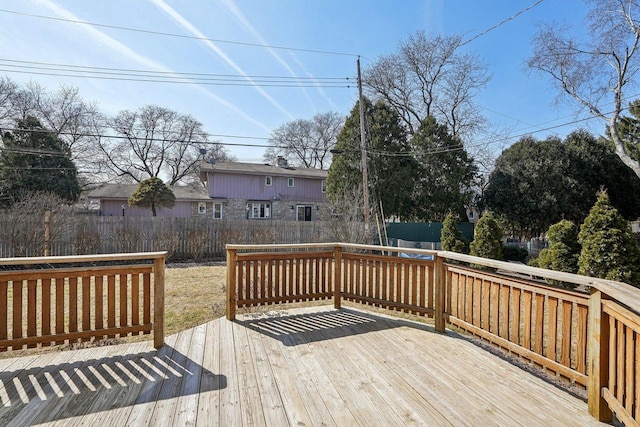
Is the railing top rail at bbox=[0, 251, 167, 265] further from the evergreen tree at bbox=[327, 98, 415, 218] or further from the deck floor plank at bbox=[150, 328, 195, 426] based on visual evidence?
the evergreen tree at bbox=[327, 98, 415, 218]

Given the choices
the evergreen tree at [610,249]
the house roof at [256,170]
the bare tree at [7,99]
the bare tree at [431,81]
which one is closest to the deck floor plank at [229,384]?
the evergreen tree at [610,249]

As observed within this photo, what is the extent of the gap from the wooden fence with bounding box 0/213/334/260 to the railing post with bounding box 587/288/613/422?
30.1 ft

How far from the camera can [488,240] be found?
953 centimetres

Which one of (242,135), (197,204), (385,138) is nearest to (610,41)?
(385,138)

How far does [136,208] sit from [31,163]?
538cm

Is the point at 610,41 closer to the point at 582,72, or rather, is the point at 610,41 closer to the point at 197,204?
the point at 582,72

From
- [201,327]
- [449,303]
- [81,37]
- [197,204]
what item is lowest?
[201,327]

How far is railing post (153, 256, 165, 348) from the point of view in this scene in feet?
9.71

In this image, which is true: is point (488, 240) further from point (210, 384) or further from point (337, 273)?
point (210, 384)

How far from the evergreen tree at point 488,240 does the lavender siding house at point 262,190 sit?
10.4 meters

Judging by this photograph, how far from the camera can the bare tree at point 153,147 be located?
78.5ft

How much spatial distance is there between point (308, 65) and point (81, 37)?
288 inches

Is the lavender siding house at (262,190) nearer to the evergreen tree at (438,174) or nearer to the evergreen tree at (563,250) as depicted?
the evergreen tree at (438,174)

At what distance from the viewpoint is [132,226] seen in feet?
34.8
